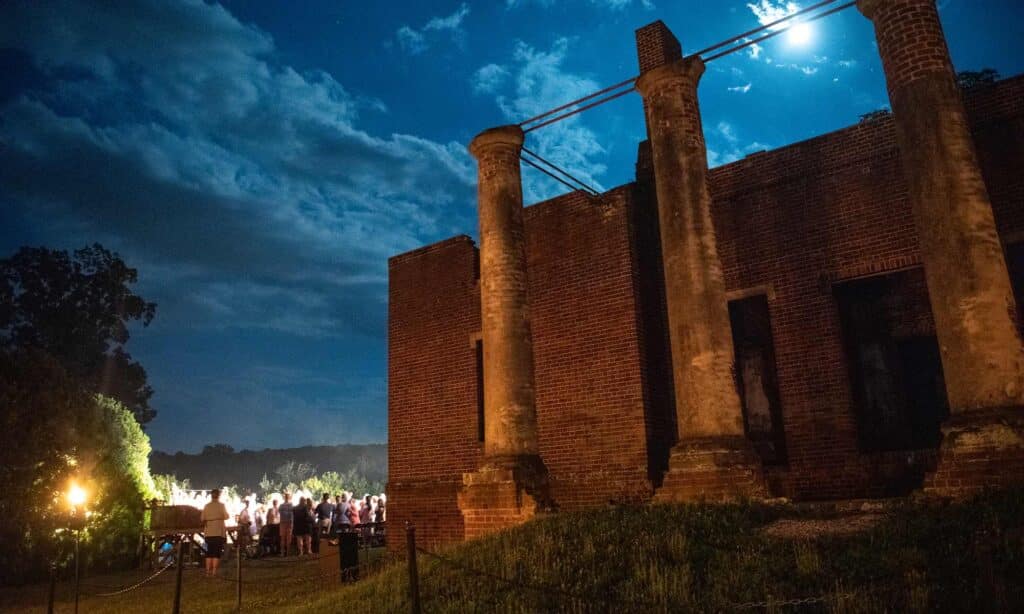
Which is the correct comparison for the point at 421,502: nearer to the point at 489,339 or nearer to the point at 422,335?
the point at 422,335

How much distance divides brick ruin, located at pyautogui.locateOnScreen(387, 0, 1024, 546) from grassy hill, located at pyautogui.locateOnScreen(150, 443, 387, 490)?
75.0 metres

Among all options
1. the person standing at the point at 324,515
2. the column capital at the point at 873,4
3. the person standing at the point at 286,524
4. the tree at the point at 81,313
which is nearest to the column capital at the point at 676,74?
the column capital at the point at 873,4

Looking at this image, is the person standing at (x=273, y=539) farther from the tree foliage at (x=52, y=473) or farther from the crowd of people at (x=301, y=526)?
the tree foliage at (x=52, y=473)

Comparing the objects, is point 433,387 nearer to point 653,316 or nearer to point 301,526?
point 653,316

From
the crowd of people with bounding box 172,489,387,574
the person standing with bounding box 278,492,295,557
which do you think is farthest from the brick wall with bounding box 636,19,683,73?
the person standing with bounding box 278,492,295,557

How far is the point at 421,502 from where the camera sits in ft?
44.8

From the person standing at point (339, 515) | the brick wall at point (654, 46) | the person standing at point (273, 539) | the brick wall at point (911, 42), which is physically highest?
the brick wall at point (654, 46)

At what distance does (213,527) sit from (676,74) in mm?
12003

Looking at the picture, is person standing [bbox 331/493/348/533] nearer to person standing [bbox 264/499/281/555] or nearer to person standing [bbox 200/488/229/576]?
person standing [bbox 264/499/281/555]

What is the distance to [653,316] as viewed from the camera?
1202 centimetres

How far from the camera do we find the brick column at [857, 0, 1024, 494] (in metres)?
6.78

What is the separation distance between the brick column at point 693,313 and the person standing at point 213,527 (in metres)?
9.57

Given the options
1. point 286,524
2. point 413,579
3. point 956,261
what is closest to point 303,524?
point 286,524

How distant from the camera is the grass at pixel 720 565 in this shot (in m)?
4.93
